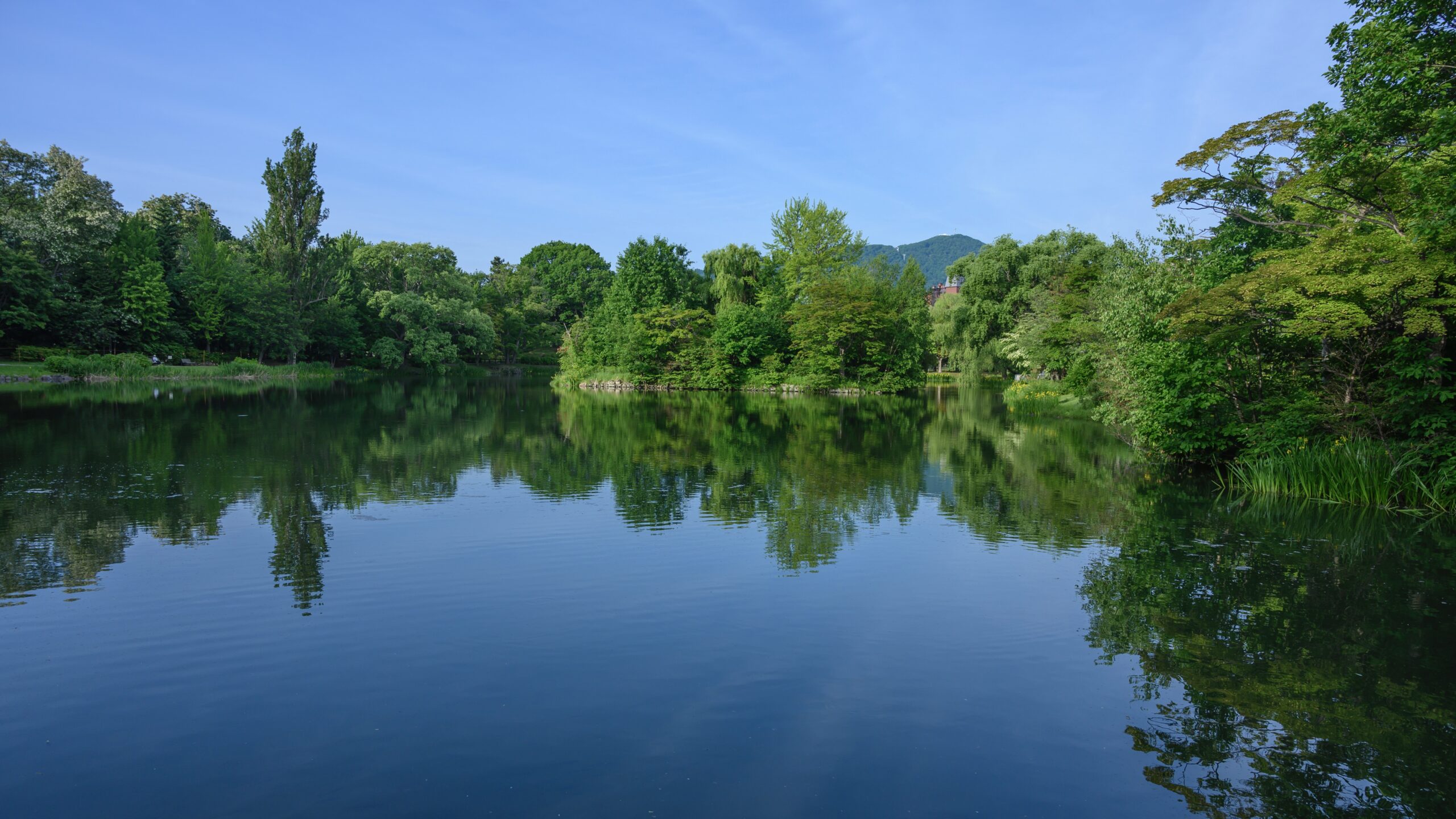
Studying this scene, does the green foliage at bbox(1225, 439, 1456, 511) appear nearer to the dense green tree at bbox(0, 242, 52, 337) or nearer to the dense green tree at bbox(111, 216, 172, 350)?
the dense green tree at bbox(0, 242, 52, 337)

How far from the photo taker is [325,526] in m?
10.1

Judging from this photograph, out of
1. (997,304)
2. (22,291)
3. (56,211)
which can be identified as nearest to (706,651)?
(997,304)

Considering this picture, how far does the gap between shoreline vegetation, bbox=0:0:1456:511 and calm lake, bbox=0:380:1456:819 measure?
9.47 feet

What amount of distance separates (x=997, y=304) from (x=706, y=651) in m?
45.0

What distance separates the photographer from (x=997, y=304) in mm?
46906

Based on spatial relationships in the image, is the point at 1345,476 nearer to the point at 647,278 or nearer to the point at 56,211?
the point at 647,278

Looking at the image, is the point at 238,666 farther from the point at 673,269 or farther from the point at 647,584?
the point at 673,269

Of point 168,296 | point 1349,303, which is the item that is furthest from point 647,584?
point 168,296

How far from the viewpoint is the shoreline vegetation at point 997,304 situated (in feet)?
37.5

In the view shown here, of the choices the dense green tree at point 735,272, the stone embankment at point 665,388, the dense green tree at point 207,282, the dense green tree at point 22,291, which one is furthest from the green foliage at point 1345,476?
the dense green tree at point 207,282

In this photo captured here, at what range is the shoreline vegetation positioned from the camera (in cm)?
1144

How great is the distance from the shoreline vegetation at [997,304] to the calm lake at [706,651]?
2888 millimetres

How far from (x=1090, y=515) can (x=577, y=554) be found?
7.91 metres

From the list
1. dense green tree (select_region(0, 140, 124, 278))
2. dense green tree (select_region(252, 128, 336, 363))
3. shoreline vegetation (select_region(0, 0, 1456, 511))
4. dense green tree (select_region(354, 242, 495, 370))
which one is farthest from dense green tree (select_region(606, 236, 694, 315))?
dense green tree (select_region(0, 140, 124, 278))
